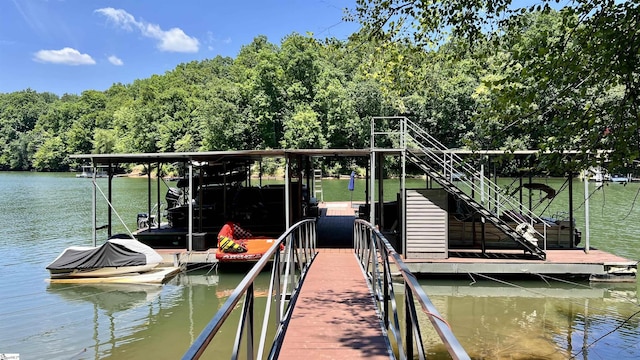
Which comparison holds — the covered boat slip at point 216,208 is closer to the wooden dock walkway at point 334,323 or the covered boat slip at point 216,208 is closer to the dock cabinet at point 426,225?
the dock cabinet at point 426,225

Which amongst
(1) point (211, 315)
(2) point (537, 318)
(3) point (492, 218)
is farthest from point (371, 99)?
(1) point (211, 315)

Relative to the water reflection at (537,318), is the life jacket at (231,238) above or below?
above

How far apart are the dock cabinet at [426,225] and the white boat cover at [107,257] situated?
6.96m

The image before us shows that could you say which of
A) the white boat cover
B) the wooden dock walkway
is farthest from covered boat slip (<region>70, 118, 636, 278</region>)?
the wooden dock walkway

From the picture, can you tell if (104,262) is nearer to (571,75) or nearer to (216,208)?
(216,208)

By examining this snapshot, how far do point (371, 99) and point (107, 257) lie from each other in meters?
35.5

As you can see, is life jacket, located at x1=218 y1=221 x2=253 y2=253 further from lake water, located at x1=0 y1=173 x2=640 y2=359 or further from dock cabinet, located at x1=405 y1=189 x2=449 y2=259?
dock cabinet, located at x1=405 y1=189 x2=449 y2=259

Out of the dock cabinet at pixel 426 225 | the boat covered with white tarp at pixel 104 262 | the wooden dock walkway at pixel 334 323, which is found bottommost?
the boat covered with white tarp at pixel 104 262

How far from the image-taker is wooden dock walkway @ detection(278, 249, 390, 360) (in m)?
4.44

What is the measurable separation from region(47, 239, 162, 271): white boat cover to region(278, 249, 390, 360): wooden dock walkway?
627 cm

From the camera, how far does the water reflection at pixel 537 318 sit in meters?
7.71

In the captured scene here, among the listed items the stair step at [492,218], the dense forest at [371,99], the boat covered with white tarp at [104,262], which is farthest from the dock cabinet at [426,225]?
the boat covered with white tarp at [104,262]

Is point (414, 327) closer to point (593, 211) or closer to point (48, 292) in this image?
point (48, 292)

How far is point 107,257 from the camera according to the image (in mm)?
12125
